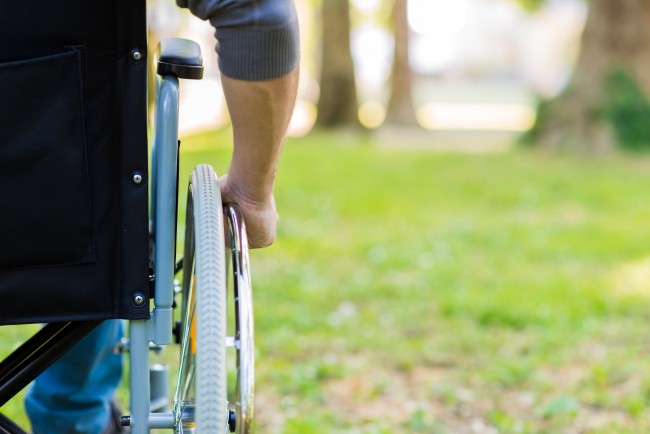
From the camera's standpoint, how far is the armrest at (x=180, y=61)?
162cm

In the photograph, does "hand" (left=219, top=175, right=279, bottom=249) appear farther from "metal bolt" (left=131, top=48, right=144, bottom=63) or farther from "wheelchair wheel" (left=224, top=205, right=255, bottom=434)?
"metal bolt" (left=131, top=48, right=144, bottom=63)

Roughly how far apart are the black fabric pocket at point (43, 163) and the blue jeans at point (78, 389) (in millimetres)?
708

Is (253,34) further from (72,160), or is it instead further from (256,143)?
(72,160)

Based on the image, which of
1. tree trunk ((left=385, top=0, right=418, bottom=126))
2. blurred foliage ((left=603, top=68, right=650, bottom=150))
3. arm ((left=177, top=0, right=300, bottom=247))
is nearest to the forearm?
arm ((left=177, top=0, right=300, bottom=247))

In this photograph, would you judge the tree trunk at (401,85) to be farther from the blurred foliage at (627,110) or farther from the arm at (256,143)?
the arm at (256,143)

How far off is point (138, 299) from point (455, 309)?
3.01m

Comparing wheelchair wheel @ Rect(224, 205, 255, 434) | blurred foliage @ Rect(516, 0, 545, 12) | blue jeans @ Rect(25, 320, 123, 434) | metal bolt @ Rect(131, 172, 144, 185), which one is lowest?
blue jeans @ Rect(25, 320, 123, 434)

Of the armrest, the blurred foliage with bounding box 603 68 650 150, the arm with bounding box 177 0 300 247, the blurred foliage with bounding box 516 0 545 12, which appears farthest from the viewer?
the blurred foliage with bounding box 516 0 545 12

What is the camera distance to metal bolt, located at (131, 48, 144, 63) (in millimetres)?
1505

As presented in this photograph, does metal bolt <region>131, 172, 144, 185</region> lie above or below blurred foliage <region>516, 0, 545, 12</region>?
below

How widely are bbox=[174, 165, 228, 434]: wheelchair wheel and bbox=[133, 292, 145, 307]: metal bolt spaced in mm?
100

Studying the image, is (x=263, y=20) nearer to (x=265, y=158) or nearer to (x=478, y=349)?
(x=265, y=158)

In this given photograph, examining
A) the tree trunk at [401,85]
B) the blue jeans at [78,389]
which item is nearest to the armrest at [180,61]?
the blue jeans at [78,389]

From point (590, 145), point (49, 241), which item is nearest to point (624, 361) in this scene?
point (49, 241)
